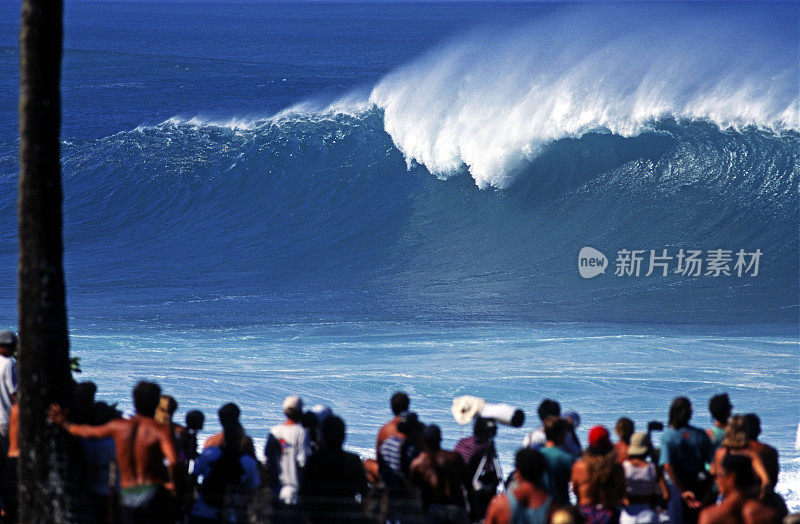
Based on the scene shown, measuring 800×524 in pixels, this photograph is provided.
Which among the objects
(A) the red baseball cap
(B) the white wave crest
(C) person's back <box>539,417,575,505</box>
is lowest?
(C) person's back <box>539,417,575,505</box>

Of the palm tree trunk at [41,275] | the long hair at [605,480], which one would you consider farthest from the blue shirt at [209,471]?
the long hair at [605,480]

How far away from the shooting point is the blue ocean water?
41.7 feet

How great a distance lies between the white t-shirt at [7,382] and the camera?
6.62 m

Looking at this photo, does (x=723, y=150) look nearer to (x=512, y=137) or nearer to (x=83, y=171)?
(x=512, y=137)

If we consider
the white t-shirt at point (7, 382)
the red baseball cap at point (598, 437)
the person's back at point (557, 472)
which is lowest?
the person's back at point (557, 472)

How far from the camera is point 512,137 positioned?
2258 centimetres

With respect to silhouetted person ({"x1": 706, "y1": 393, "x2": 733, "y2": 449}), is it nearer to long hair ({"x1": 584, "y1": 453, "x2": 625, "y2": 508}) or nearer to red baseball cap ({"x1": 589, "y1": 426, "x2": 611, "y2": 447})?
red baseball cap ({"x1": 589, "y1": 426, "x2": 611, "y2": 447})

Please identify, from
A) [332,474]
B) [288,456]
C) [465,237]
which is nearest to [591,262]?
[465,237]

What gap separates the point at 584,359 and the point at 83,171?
16.0 metres

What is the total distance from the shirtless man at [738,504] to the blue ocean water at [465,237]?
4227 millimetres

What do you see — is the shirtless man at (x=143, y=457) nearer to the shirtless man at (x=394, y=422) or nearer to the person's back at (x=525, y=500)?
the shirtless man at (x=394, y=422)

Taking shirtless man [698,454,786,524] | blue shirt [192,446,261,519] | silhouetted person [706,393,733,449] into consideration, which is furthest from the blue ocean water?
blue shirt [192,446,261,519]

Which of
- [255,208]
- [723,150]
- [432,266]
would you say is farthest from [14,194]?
[723,150]

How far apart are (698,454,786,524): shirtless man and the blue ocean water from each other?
4.23 metres
